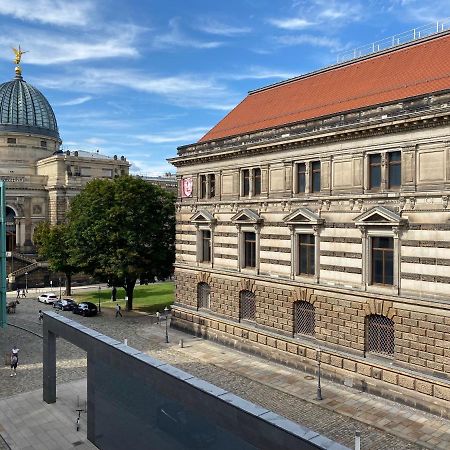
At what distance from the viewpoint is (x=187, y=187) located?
3944 cm

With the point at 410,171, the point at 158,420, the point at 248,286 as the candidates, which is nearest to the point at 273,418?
the point at 158,420

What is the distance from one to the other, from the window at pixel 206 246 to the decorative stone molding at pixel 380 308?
14.8 metres

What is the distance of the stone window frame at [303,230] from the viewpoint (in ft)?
94.7

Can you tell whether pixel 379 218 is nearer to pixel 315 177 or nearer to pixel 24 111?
pixel 315 177

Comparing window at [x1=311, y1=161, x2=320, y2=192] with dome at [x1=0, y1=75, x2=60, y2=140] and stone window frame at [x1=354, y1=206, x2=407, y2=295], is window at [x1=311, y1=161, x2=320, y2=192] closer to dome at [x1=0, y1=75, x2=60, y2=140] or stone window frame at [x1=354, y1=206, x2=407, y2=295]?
stone window frame at [x1=354, y1=206, x2=407, y2=295]

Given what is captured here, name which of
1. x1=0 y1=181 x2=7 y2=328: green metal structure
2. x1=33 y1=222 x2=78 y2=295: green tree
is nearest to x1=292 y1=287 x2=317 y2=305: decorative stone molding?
x1=0 y1=181 x2=7 y2=328: green metal structure

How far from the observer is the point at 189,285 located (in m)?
39.2

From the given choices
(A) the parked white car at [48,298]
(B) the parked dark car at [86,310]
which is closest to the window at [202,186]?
(B) the parked dark car at [86,310]

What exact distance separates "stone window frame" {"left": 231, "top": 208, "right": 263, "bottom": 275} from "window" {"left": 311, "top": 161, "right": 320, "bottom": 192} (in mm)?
4758

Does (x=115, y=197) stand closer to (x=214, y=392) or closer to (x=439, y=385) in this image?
(x=439, y=385)

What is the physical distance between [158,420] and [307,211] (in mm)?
17630

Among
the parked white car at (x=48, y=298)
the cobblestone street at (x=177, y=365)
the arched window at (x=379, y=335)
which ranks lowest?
the cobblestone street at (x=177, y=365)

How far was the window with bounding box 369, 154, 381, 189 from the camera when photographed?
26141mm

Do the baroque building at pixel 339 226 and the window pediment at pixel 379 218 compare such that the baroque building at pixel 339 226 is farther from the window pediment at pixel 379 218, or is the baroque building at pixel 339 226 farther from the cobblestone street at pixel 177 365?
the cobblestone street at pixel 177 365
